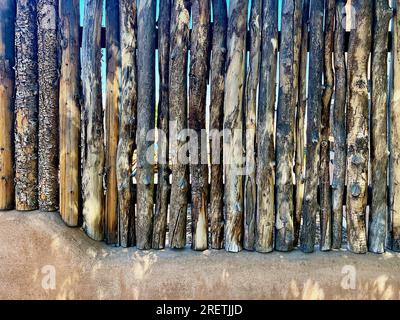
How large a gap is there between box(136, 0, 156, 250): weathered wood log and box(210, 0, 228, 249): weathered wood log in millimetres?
504

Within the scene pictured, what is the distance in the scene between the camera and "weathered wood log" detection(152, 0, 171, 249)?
2.50m

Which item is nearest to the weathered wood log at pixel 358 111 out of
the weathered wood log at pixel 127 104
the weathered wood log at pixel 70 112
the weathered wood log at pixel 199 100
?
the weathered wood log at pixel 199 100

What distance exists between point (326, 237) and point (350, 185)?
48 cm

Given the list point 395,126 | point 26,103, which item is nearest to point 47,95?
point 26,103

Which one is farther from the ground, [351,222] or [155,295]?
[351,222]

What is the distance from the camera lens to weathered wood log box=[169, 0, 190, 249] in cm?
247

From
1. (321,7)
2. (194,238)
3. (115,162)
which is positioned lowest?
(194,238)

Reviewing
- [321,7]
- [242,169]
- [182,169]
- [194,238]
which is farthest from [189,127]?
[321,7]

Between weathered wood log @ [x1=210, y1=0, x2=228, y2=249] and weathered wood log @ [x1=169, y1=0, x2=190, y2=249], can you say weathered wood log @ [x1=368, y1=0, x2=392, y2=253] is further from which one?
weathered wood log @ [x1=169, y1=0, x2=190, y2=249]

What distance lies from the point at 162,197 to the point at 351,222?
1.61 metres

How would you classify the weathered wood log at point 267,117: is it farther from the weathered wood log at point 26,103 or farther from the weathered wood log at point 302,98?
the weathered wood log at point 26,103

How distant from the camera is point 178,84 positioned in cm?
248

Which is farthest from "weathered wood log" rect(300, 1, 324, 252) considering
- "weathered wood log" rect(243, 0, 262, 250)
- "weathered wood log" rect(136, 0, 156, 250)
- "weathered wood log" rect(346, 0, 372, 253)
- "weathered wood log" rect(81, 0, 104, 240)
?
"weathered wood log" rect(81, 0, 104, 240)
